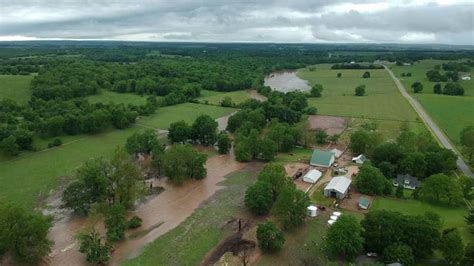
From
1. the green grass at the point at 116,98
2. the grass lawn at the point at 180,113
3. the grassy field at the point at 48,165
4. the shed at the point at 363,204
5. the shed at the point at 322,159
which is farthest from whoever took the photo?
the green grass at the point at 116,98

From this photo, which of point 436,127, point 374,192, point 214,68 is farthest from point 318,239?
point 214,68

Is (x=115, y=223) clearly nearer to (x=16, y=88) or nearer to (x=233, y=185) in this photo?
(x=233, y=185)

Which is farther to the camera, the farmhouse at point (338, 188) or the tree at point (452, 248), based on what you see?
the farmhouse at point (338, 188)

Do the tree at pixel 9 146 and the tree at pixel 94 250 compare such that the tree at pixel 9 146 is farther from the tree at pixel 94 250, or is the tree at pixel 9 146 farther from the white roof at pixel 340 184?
the white roof at pixel 340 184

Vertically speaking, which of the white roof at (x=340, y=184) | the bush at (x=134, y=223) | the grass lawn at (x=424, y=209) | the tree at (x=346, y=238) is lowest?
the bush at (x=134, y=223)

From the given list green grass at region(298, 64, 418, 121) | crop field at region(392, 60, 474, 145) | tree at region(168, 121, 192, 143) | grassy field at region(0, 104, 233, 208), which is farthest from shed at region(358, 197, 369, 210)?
green grass at region(298, 64, 418, 121)

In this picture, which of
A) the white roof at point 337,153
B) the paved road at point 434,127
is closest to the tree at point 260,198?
the white roof at point 337,153
